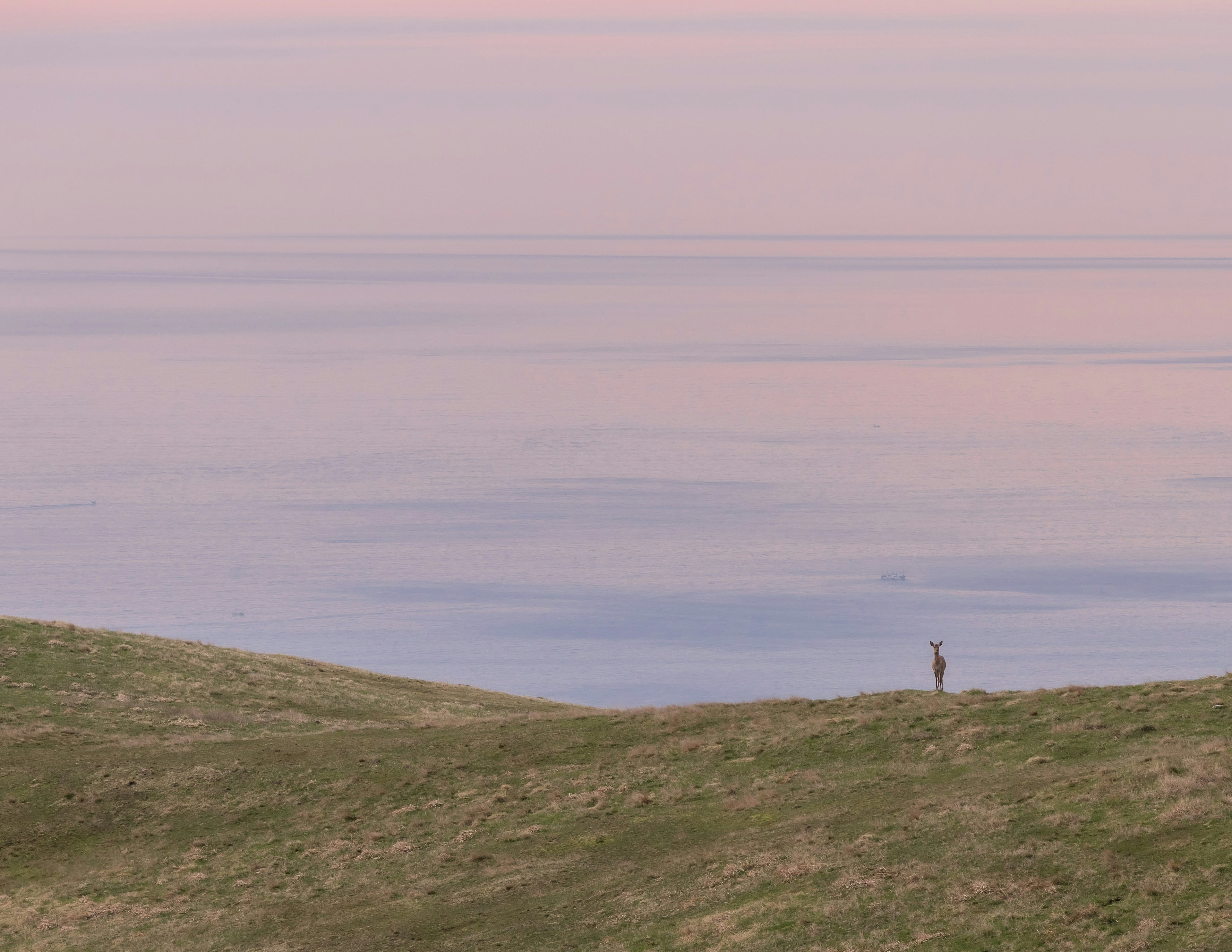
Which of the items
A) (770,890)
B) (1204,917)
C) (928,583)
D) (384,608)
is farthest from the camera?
(928,583)

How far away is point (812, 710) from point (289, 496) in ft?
518

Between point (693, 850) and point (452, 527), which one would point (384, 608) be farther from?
point (693, 850)

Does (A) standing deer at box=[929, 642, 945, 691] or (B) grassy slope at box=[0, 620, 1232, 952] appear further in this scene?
(A) standing deer at box=[929, 642, 945, 691]

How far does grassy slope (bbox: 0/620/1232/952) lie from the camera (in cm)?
2367

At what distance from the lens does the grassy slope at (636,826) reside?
23.7 metres

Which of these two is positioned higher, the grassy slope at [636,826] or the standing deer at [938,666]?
the standing deer at [938,666]

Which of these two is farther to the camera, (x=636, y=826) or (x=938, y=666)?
(x=938, y=666)

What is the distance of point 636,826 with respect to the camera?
3072 cm

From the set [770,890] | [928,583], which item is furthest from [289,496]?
[770,890]

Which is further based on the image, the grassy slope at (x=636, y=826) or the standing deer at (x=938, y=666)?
the standing deer at (x=938, y=666)

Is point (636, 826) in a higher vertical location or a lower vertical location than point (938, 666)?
lower

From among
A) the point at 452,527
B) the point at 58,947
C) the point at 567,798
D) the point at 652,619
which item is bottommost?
the point at 58,947

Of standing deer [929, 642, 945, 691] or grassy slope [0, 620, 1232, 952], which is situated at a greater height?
standing deer [929, 642, 945, 691]

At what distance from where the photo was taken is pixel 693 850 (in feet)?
93.7
